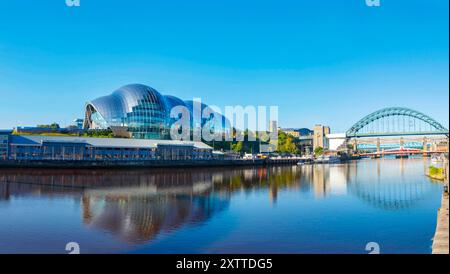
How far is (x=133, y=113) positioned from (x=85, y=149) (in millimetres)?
27985

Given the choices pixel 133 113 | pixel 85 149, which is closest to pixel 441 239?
pixel 85 149

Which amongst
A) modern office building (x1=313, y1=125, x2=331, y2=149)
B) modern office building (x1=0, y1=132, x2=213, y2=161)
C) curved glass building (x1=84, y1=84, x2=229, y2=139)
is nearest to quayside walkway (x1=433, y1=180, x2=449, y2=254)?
modern office building (x1=0, y1=132, x2=213, y2=161)

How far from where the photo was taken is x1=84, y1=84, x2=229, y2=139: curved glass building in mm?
85875

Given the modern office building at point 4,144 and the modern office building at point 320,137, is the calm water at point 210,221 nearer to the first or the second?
the modern office building at point 4,144

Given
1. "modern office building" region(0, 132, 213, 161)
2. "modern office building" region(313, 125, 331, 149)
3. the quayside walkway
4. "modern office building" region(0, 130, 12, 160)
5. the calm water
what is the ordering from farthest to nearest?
"modern office building" region(313, 125, 331, 149) < "modern office building" region(0, 132, 213, 161) < "modern office building" region(0, 130, 12, 160) < the calm water < the quayside walkway

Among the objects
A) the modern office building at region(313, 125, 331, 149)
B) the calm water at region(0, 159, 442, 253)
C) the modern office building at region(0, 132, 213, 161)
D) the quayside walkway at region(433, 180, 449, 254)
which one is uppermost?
the modern office building at region(313, 125, 331, 149)

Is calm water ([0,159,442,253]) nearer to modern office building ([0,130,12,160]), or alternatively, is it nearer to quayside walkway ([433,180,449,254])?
quayside walkway ([433,180,449,254])

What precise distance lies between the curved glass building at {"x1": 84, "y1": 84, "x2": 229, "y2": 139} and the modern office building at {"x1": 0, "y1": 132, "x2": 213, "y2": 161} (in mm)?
13659

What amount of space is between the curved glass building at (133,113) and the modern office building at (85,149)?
1366 centimetres

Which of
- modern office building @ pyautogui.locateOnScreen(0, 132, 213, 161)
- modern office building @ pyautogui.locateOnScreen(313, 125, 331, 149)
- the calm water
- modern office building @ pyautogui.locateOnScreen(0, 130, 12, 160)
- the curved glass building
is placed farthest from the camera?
modern office building @ pyautogui.locateOnScreen(313, 125, 331, 149)

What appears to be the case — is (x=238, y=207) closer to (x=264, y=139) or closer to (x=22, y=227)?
(x=22, y=227)

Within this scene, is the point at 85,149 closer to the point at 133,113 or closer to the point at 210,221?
the point at 133,113
